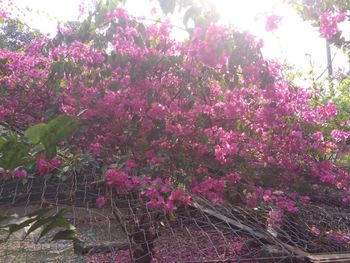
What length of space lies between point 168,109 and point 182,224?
0.87 m

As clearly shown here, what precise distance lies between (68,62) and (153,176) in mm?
1059

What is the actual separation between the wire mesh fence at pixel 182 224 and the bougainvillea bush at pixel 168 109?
16 cm

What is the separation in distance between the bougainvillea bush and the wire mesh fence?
0.16m

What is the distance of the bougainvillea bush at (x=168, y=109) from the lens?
3.21 metres

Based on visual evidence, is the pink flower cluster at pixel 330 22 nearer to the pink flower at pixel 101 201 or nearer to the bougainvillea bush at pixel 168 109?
the bougainvillea bush at pixel 168 109

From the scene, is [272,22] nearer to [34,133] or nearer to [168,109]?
[168,109]

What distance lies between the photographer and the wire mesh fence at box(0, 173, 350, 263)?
3258 mm

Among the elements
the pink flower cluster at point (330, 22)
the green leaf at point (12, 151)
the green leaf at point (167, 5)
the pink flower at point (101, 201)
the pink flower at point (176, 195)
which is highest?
the pink flower cluster at point (330, 22)

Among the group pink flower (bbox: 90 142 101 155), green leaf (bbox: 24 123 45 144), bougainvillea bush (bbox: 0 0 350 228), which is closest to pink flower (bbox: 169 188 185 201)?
bougainvillea bush (bbox: 0 0 350 228)

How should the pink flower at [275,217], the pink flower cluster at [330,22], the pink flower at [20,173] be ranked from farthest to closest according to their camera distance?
the pink flower cluster at [330,22] < the pink flower at [275,217] < the pink flower at [20,173]

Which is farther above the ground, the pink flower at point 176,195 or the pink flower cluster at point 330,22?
the pink flower cluster at point 330,22

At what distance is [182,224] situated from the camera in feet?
10.9

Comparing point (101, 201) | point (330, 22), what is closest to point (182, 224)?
point (101, 201)

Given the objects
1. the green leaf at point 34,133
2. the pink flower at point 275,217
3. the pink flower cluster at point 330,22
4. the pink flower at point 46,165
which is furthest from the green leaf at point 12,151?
the pink flower cluster at point 330,22
